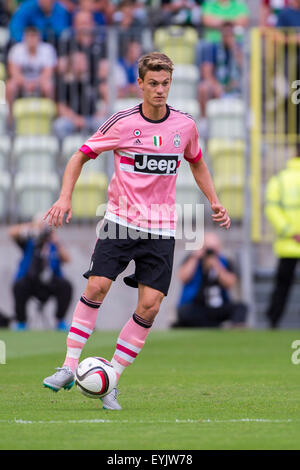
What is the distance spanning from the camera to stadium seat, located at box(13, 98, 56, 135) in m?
17.6

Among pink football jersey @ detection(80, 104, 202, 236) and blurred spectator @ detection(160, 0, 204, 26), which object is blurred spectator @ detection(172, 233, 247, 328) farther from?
pink football jersey @ detection(80, 104, 202, 236)

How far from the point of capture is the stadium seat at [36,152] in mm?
17391

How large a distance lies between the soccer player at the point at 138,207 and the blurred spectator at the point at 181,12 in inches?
470

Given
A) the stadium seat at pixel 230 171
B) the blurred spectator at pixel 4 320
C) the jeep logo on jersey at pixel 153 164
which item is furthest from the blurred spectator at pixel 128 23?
the jeep logo on jersey at pixel 153 164

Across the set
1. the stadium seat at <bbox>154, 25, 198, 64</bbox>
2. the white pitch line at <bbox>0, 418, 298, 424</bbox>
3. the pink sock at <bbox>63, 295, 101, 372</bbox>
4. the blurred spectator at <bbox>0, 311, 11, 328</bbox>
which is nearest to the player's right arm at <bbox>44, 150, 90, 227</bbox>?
the pink sock at <bbox>63, 295, 101, 372</bbox>

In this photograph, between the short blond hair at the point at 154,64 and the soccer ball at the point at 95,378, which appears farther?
the short blond hair at the point at 154,64

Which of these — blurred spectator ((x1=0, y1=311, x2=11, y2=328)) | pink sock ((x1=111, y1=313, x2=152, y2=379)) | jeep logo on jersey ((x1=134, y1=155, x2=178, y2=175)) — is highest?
jeep logo on jersey ((x1=134, y1=155, x2=178, y2=175))

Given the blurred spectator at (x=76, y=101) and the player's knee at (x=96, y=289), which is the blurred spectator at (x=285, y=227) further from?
the player's knee at (x=96, y=289)

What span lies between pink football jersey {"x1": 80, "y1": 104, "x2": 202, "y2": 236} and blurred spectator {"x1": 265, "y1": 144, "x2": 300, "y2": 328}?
8.32m

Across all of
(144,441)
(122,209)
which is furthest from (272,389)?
(144,441)

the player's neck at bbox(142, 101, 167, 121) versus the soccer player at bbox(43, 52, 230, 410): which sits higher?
the player's neck at bbox(142, 101, 167, 121)

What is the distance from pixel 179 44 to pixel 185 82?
0.64 meters
